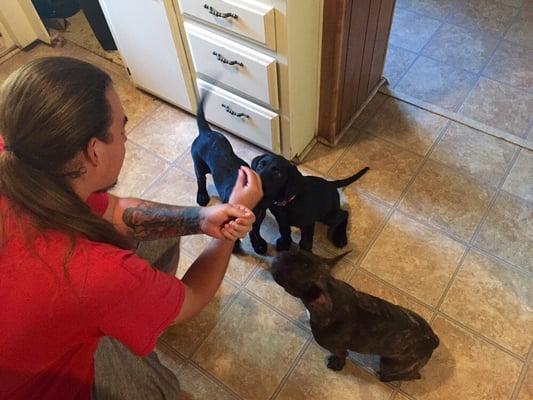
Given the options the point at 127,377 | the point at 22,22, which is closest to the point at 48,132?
the point at 127,377

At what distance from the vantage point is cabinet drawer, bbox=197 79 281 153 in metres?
1.81

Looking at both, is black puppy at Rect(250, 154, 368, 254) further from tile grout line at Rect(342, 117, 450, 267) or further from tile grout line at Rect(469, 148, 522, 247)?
tile grout line at Rect(469, 148, 522, 247)

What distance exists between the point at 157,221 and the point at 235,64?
2.27ft

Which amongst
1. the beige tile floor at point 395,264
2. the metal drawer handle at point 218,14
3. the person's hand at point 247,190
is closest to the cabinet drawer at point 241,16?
the metal drawer handle at point 218,14

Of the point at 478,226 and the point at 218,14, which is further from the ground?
the point at 218,14

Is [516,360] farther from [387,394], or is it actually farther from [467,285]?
[387,394]

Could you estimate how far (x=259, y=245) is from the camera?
1.74 m

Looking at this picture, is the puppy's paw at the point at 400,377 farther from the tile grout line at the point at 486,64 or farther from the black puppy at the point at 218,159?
the tile grout line at the point at 486,64

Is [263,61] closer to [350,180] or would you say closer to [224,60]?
[224,60]

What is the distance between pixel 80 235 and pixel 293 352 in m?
0.93

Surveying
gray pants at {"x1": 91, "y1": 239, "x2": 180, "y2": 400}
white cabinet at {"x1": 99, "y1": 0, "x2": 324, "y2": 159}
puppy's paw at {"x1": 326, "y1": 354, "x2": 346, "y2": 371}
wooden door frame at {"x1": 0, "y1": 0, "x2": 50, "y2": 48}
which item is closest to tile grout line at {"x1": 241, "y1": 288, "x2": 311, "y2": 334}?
puppy's paw at {"x1": 326, "y1": 354, "x2": 346, "y2": 371}

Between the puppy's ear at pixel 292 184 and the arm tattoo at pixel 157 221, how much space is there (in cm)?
32

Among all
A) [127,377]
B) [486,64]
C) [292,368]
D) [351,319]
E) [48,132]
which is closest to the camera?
[48,132]

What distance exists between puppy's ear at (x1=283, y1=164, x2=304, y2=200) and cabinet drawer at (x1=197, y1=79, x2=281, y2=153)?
43cm
